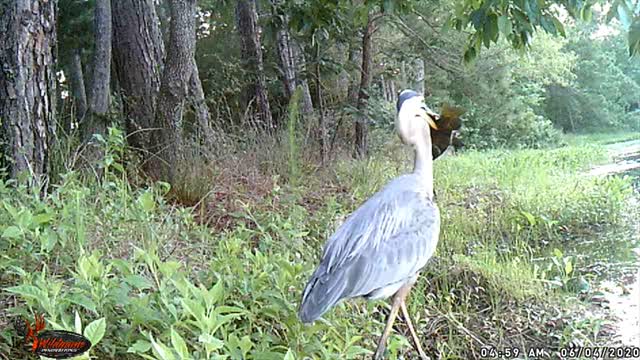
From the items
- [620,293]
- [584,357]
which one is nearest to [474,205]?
[620,293]

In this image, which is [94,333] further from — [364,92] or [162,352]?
[364,92]

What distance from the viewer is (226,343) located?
101 cm

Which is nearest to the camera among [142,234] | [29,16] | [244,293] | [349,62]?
[244,293]

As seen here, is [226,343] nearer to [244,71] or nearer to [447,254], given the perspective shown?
[447,254]

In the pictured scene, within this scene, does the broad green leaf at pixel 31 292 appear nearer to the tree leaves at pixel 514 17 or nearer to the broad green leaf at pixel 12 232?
the broad green leaf at pixel 12 232

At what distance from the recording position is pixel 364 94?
3.58 metres

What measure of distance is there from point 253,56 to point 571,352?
284cm

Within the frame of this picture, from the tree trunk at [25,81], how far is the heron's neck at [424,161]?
1.09 m

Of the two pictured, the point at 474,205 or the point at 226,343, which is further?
the point at 474,205

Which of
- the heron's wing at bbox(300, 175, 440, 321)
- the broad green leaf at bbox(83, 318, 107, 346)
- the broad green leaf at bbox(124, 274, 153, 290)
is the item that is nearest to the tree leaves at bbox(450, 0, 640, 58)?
the heron's wing at bbox(300, 175, 440, 321)

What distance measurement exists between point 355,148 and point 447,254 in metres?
1.37

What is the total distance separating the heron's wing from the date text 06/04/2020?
1.72ft

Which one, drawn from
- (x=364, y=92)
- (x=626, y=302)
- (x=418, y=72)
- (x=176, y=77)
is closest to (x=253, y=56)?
(x=364, y=92)

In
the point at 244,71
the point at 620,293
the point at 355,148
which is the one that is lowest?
the point at 620,293
